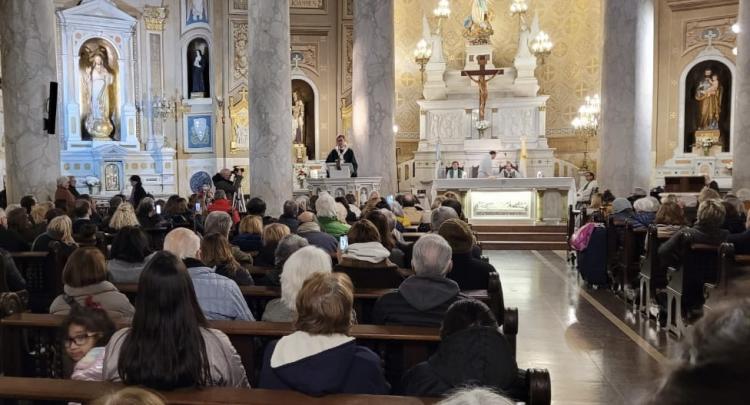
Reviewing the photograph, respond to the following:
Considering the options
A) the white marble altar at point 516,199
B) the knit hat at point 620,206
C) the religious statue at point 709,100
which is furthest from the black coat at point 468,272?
the religious statue at point 709,100

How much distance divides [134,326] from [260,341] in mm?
1469

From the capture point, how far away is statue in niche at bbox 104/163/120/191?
19906 mm

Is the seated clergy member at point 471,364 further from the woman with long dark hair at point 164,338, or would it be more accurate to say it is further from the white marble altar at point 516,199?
the white marble altar at point 516,199

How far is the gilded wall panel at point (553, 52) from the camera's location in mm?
20797

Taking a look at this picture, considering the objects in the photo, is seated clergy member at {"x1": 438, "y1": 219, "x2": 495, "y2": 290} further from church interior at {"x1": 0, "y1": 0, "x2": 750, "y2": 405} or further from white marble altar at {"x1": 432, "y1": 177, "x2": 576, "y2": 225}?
white marble altar at {"x1": 432, "y1": 177, "x2": 576, "y2": 225}

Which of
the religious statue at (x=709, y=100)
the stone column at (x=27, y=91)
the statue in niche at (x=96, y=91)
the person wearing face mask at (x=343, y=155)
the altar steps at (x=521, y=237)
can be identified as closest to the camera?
the stone column at (x=27, y=91)

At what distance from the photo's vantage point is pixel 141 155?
802 inches

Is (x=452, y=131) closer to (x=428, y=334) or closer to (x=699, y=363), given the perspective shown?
(x=428, y=334)

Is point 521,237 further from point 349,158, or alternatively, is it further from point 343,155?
point 343,155

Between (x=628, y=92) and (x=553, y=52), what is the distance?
8948mm

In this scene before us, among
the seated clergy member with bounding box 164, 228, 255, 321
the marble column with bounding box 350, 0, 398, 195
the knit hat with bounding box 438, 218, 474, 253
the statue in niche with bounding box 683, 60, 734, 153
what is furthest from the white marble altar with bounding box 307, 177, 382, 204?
the statue in niche with bounding box 683, 60, 734, 153

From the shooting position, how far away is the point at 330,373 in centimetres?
253

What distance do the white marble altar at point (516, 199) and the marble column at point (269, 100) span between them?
591 cm

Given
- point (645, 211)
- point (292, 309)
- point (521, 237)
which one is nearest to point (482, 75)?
point (521, 237)
